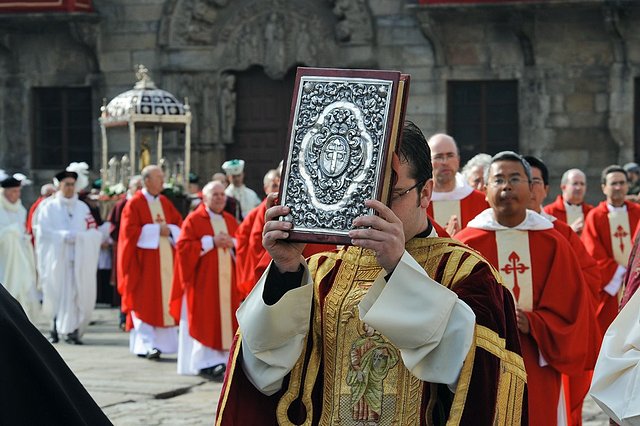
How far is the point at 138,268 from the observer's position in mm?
13789

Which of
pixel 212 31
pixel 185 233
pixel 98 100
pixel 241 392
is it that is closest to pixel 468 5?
pixel 212 31

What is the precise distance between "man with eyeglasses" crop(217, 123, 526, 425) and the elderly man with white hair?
10.9 m

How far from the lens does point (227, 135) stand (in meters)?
22.2

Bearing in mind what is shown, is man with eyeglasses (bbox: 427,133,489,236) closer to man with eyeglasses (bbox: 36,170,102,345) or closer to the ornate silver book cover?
the ornate silver book cover

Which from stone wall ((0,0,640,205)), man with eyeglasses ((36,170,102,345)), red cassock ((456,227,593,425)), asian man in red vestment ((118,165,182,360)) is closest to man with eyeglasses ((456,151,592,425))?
red cassock ((456,227,593,425))

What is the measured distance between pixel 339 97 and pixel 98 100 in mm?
19031

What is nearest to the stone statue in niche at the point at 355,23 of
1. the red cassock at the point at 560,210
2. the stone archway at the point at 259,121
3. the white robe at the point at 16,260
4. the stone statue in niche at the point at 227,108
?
the stone archway at the point at 259,121

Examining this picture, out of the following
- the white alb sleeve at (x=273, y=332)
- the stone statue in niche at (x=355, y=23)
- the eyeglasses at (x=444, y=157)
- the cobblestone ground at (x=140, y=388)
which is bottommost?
the cobblestone ground at (x=140, y=388)

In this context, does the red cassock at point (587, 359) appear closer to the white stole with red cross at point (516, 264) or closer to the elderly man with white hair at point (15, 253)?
the white stole with red cross at point (516, 264)

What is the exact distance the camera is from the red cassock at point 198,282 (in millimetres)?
12188

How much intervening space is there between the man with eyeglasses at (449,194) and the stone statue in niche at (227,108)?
46.1 ft

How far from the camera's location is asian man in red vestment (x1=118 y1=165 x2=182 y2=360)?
13.5 m

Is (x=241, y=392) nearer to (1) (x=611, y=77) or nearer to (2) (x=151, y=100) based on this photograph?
(2) (x=151, y=100)

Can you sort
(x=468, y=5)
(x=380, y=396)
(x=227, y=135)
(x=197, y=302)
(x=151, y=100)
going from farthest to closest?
(x=227, y=135) → (x=468, y=5) → (x=151, y=100) → (x=197, y=302) → (x=380, y=396)
